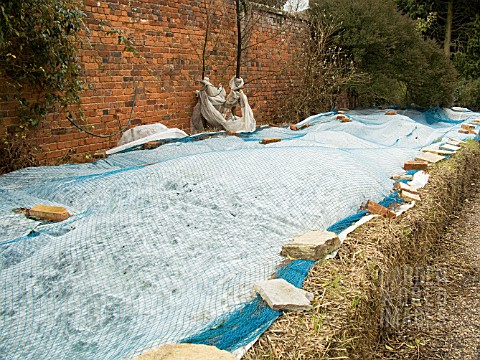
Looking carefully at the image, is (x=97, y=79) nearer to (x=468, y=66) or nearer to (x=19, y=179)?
(x=19, y=179)

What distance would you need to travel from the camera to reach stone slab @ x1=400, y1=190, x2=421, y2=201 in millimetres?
3389

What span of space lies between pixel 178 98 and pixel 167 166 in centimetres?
354

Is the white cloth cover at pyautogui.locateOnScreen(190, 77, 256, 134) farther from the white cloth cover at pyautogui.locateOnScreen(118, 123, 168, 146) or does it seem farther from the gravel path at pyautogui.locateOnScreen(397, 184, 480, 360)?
the gravel path at pyautogui.locateOnScreen(397, 184, 480, 360)

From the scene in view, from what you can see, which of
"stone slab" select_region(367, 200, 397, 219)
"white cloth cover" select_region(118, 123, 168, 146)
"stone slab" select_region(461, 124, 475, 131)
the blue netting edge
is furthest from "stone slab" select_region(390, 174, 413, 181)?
"stone slab" select_region(461, 124, 475, 131)

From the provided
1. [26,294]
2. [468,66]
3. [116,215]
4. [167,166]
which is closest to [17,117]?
[167,166]

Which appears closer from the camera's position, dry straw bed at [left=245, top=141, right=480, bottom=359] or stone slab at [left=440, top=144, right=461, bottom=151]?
dry straw bed at [left=245, top=141, right=480, bottom=359]

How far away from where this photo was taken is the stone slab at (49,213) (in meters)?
2.53

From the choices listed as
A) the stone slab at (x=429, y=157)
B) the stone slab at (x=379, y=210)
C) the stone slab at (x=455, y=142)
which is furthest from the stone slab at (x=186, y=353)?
the stone slab at (x=455, y=142)

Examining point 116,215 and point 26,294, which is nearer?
point 26,294

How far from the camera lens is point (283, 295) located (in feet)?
5.95

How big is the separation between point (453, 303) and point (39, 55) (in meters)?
4.08

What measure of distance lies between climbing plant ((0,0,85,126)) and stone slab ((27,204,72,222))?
2.00 meters

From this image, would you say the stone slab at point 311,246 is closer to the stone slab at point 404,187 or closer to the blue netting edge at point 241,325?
the blue netting edge at point 241,325

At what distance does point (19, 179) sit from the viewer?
351 cm
